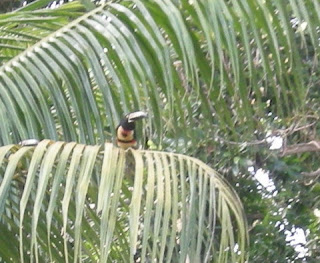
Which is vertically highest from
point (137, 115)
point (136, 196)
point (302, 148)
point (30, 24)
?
point (30, 24)

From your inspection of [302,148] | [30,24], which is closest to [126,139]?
[30,24]

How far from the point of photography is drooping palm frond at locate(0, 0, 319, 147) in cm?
153

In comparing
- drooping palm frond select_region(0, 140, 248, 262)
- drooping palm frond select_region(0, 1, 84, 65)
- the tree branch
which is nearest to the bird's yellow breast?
drooping palm frond select_region(0, 1, 84, 65)

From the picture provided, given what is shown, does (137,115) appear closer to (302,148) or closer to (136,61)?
(136,61)

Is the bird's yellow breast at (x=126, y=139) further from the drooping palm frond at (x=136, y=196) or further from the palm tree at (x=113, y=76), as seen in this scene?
the drooping palm frond at (x=136, y=196)

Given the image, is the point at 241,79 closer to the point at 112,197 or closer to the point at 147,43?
the point at 147,43

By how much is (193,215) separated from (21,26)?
2.82ft

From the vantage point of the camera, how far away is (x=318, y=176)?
399 cm

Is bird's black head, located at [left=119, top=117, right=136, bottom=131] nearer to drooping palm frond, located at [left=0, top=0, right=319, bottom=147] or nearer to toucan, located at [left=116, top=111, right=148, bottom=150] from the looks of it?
toucan, located at [left=116, top=111, right=148, bottom=150]

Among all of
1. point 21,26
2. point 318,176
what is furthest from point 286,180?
point 21,26

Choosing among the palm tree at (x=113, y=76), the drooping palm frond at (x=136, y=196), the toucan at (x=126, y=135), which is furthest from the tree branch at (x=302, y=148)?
the drooping palm frond at (x=136, y=196)

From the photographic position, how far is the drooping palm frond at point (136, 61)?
1.53m

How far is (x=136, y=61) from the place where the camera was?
156 centimetres

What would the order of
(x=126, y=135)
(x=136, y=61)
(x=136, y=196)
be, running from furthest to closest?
(x=126, y=135) < (x=136, y=61) < (x=136, y=196)
